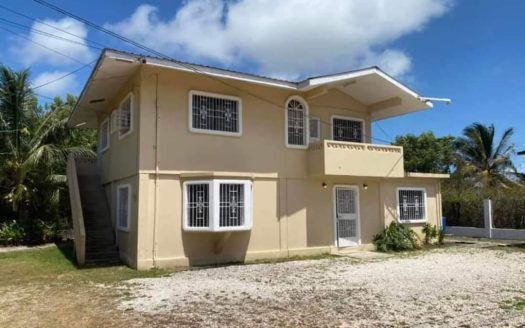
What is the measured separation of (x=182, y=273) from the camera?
1138 cm

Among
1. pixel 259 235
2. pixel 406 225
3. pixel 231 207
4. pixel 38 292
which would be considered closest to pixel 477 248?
pixel 406 225

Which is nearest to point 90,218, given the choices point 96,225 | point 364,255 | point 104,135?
point 96,225

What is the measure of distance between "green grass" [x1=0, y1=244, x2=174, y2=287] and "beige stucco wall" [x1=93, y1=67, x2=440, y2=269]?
0.79 meters

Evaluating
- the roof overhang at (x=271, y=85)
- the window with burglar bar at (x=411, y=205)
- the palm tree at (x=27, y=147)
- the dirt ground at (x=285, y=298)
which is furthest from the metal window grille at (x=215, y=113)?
the palm tree at (x=27, y=147)

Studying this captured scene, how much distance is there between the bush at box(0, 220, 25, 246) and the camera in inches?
664

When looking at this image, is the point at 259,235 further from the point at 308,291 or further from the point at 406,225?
A: the point at 406,225

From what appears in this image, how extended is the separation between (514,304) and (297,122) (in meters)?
8.91

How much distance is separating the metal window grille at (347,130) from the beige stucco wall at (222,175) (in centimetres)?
36

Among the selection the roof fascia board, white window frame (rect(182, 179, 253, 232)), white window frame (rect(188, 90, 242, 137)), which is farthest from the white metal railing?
white window frame (rect(182, 179, 253, 232))

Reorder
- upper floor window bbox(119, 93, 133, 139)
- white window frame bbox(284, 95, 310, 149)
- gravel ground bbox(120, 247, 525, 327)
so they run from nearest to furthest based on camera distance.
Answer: gravel ground bbox(120, 247, 525, 327) → upper floor window bbox(119, 93, 133, 139) → white window frame bbox(284, 95, 310, 149)

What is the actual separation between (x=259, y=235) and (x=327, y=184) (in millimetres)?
3179

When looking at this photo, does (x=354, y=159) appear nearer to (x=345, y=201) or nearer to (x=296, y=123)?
(x=345, y=201)

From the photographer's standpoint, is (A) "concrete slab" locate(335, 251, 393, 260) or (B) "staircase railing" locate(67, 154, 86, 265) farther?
(A) "concrete slab" locate(335, 251, 393, 260)

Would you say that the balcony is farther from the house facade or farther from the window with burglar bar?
the window with burglar bar
